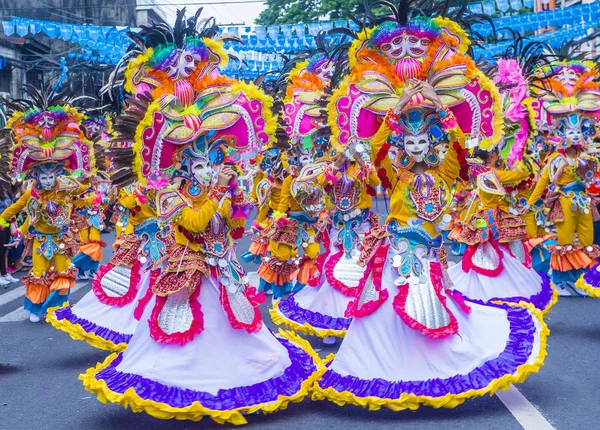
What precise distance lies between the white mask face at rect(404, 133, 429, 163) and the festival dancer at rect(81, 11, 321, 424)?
96 cm

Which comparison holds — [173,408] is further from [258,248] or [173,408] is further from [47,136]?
[258,248]

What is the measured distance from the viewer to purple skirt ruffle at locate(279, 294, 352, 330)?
25.8 feet

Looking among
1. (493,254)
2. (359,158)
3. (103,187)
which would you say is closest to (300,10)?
(103,187)

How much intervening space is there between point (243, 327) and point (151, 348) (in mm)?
611

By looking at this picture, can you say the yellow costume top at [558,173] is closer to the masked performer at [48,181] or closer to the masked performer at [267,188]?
the masked performer at [267,188]

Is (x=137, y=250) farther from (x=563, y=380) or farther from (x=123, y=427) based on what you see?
(x=563, y=380)

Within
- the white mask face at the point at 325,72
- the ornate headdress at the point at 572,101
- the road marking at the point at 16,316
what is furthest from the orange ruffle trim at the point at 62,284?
the ornate headdress at the point at 572,101

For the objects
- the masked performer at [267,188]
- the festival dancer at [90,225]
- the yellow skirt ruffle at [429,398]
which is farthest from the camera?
the festival dancer at [90,225]

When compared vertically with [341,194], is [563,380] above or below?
below

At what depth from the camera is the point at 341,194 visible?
27.3 ft

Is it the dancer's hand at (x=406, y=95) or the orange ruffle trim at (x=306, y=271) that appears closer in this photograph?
the dancer's hand at (x=406, y=95)

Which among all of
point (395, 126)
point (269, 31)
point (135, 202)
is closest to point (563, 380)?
point (395, 126)

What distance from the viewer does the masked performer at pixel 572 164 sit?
950 cm

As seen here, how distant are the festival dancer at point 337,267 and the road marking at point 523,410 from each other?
1881mm
